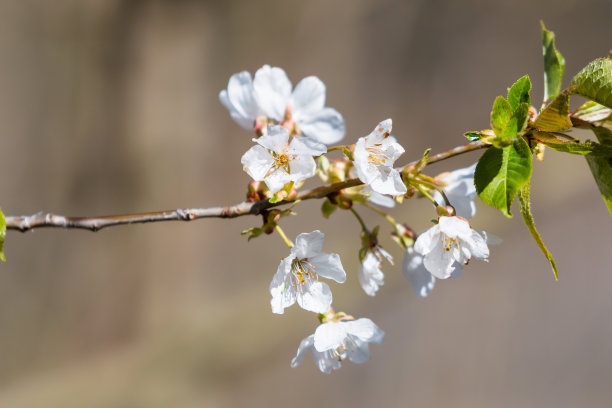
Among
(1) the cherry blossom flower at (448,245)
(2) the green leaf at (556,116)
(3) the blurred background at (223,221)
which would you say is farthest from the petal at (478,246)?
(3) the blurred background at (223,221)

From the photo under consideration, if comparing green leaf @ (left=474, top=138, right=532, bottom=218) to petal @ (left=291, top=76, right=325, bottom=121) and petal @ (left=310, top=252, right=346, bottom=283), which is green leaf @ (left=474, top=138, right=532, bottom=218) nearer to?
petal @ (left=310, top=252, right=346, bottom=283)

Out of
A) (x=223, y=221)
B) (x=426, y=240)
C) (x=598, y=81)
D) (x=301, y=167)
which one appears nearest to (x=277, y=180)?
(x=301, y=167)

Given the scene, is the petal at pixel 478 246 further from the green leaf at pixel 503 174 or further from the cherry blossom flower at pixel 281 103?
the cherry blossom flower at pixel 281 103

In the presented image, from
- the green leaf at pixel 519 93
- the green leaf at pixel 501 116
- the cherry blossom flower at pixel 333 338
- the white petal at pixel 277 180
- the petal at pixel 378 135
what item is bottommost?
the cherry blossom flower at pixel 333 338

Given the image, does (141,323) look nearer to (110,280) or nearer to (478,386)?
(110,280)

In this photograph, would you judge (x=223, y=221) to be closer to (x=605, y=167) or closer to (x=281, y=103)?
(x=281, y=103)

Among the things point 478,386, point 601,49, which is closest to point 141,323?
point 478,386
